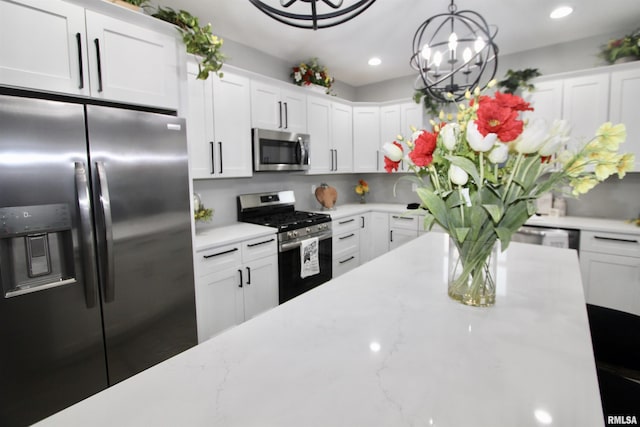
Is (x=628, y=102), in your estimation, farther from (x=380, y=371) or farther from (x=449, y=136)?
(x=380, y=371)


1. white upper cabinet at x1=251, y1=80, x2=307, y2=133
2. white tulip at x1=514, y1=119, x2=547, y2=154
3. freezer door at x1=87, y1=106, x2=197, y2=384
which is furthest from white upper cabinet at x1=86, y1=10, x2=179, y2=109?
white tulip at x1=514, y1=119, x2=547, y2=154

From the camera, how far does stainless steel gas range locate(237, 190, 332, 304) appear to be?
3000 millimetres

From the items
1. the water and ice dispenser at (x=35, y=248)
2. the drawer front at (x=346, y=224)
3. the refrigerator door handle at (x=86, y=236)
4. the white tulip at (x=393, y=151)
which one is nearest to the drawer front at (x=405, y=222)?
the drawer front at (x=346, y=224)

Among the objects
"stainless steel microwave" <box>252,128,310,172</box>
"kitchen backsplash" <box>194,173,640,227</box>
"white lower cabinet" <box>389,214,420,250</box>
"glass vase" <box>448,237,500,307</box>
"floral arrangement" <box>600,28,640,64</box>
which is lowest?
"white lower cabinet" <box>389,214,420,250</box>

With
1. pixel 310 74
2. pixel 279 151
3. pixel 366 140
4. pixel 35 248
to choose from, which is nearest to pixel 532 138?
pixel 35 248

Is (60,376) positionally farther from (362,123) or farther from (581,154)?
(362,123)

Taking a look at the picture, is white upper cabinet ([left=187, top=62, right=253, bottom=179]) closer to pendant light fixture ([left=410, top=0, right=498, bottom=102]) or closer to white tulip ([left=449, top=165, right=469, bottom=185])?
pendant light fixture ([left=410, top=0, right=498, bottom=102])

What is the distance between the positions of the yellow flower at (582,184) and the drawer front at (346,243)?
2.75 m

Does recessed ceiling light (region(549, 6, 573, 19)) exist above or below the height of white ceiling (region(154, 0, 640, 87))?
below

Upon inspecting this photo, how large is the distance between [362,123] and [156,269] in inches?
130

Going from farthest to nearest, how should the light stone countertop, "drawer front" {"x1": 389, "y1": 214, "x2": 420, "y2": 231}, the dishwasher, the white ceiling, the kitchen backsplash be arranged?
"drawer front" {"x1": 389, "y1": 214, "x2": 420, "y2": 231}, the kitchen backsplash, the dishwasher, the white ceiling, the light stone countertop

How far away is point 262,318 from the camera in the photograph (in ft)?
3.59

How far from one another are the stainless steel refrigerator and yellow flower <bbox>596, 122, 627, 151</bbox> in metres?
2.04

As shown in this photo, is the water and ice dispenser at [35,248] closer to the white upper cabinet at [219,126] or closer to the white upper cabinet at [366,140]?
the white upper cabinet at [219,126]
